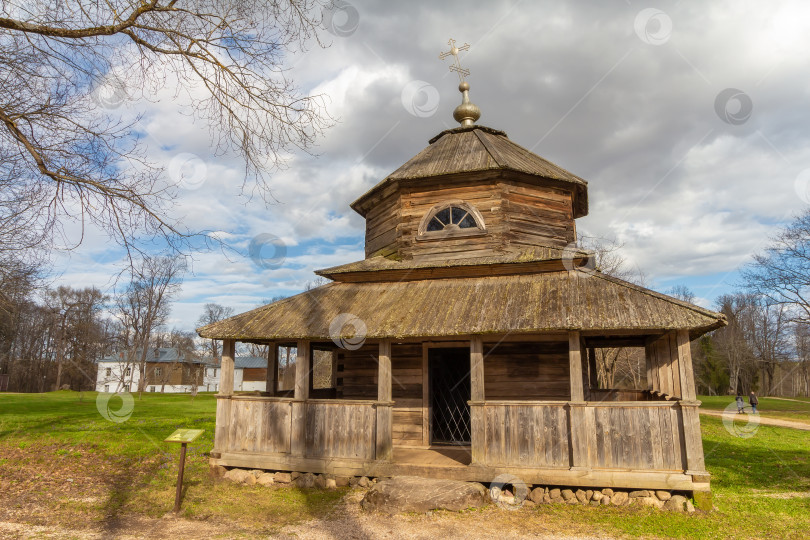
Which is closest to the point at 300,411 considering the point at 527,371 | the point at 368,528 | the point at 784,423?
the point at 368,528

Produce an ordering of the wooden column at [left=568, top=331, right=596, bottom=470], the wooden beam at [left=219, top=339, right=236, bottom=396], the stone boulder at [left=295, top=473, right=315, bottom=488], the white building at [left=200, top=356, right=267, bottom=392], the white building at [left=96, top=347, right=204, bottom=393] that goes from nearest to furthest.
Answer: the wooden column at [left=568, top=331, right=596, bottom=470] → the stone boulder at [left=295, top=473, right=315, bottom=488] → the wooden beam at [left=219, top=339, right=236, bottom=396] → the white building at [left=96, top=347, right=204, bottom=393] → the white building at [left=200, top=356, right=267, bottom=392]

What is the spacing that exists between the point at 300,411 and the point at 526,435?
4.58m

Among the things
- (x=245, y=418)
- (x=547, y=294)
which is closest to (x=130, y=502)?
(x=245, y=418)

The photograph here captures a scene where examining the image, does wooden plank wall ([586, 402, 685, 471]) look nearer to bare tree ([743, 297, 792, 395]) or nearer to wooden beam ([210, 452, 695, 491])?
wooden beam ([210, 452, 695, 491])

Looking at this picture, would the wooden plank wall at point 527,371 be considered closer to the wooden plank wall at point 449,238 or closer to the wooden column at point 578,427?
the wooden column at point 578,427

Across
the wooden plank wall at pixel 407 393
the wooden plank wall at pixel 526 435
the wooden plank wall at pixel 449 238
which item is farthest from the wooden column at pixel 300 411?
the wooden plank wall at pixel 449 238

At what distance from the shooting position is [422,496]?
8.40m

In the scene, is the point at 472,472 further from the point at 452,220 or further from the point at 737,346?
the point at 737,346

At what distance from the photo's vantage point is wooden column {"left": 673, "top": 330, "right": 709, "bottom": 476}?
8195 mm

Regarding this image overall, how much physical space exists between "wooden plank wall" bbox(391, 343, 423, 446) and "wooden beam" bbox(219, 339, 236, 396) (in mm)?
3815

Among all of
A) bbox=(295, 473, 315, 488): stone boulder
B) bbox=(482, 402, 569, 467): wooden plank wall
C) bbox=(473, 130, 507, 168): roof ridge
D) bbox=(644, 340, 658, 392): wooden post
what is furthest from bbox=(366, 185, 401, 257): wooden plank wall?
bbox=(644, 340, 658, 392): wooden post

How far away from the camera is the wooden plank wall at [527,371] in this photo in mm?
11195

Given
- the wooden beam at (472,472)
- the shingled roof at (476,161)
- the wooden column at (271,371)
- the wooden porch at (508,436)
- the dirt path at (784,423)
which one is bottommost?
the dirt path at (784,423)

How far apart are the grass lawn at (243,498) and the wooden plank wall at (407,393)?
2.66m
